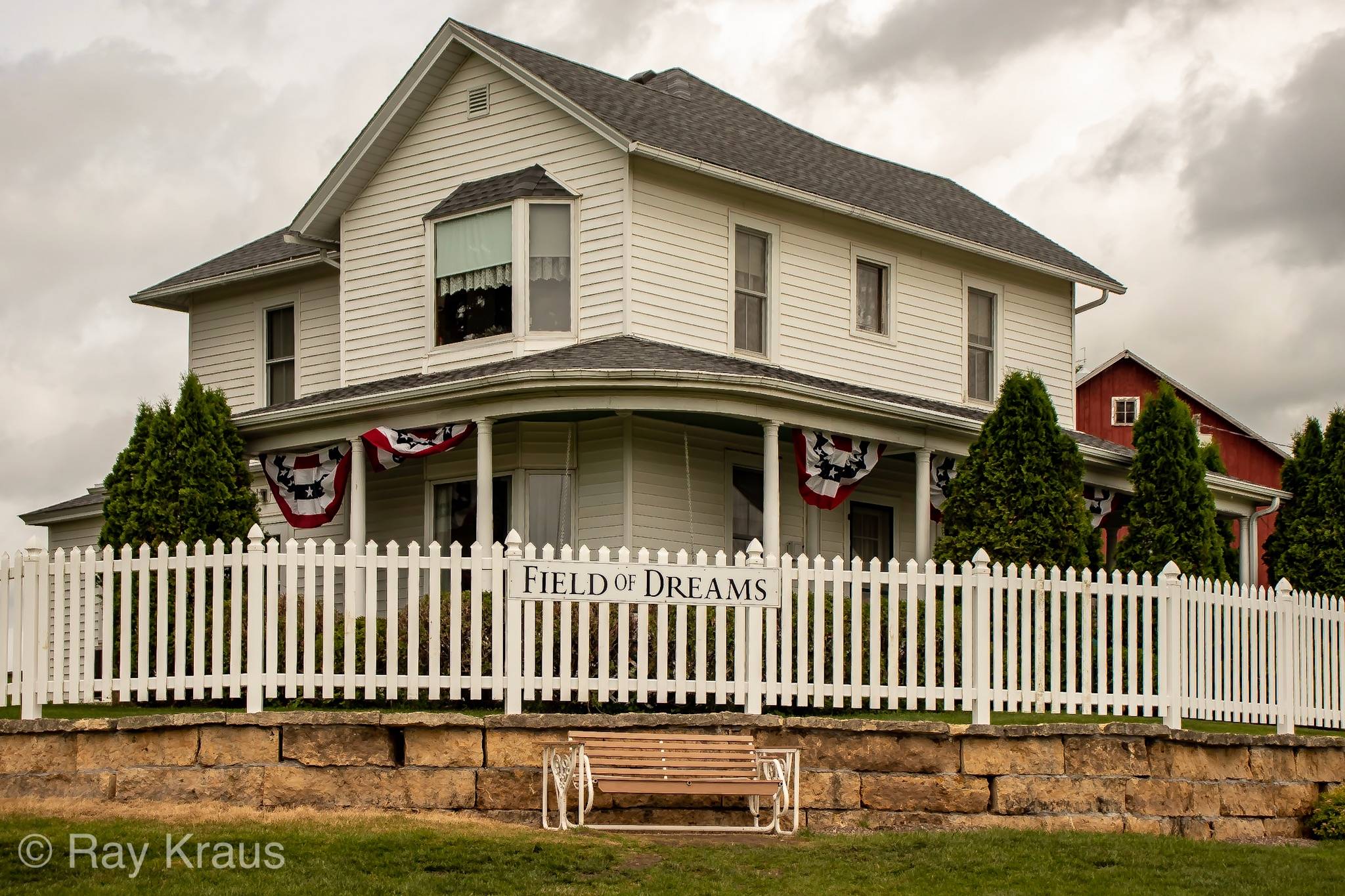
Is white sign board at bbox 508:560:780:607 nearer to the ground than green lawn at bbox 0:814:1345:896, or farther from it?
farther from it

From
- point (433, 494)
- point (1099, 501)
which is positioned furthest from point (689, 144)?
point (1099, 501)

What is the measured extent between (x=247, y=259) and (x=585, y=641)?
46.8ft

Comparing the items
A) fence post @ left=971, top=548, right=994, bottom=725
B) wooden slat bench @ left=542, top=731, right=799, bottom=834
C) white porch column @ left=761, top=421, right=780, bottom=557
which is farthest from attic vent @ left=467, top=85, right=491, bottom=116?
wooden slat bench @ left=542, top=731, right=799, bottom=834

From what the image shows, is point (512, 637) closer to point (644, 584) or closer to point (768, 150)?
point (644, 584)

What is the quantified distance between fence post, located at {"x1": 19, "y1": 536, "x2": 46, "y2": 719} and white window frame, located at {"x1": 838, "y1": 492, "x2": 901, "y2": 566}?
10677 mm

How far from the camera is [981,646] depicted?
1332 centimetres

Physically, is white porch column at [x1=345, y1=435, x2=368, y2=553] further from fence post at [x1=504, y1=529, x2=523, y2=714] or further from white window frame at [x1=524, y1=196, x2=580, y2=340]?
fence post at [x1=504, y1=529, x2=523, y2=714]

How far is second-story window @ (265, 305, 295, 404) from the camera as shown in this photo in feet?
79.2

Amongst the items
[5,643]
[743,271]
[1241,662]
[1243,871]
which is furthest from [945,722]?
[743,271]

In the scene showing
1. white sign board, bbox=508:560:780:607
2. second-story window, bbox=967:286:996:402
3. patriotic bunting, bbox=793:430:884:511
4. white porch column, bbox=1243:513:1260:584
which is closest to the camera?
white sign board, bbox=508:560:780:607

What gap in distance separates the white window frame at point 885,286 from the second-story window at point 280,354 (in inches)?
308

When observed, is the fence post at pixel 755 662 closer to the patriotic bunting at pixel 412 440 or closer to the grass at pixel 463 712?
the grass at pixel 463 712

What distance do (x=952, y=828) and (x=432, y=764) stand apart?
3.82m

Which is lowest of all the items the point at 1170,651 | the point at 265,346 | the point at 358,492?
the point at 1170,651
